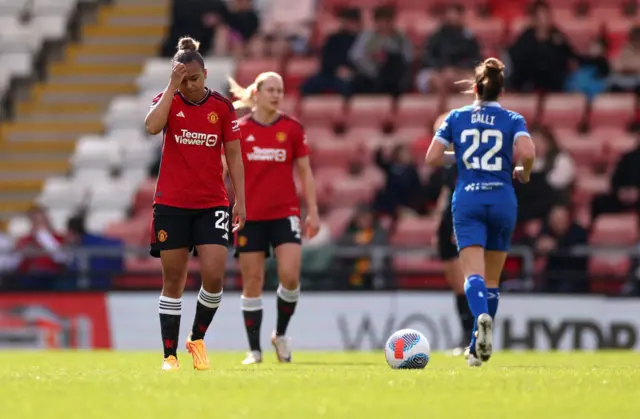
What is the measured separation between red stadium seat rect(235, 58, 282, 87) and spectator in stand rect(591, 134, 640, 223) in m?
5.90

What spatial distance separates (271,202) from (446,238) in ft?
8.68

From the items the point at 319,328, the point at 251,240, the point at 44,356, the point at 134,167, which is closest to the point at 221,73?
the point at 134,167

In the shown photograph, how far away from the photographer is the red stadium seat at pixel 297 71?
22.0 metres

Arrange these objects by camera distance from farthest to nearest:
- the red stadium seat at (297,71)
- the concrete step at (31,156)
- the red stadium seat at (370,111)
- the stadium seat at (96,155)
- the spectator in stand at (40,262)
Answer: the concrete step at (31,156) < the stadium seat at (96,155) < the red stadium seat at (297,71) < the red stadium seat at (370,111) < the spectator in stand at (40,262)

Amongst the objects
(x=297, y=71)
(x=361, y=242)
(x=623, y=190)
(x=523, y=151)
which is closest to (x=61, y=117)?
(x=297, y=71)

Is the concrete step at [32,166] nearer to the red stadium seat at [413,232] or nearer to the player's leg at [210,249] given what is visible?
the red stadium seat at [413,232]

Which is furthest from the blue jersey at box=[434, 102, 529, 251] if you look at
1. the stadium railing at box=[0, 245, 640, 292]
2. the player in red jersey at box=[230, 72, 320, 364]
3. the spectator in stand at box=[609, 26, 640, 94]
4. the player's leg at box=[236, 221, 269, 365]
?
the spectator in stand at box=[609, 26, 640, 94]

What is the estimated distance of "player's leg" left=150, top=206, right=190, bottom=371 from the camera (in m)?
9.86

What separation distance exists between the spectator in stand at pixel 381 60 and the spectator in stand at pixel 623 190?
3.92 metres

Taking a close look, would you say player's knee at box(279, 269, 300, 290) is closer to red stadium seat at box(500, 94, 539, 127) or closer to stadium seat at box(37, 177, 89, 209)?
red stadium seat at box(500, 94, 539, 127)

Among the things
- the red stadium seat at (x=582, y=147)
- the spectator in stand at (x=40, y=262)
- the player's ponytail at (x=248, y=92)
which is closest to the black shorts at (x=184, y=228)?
the player's ponytail at (x=248, y=92)

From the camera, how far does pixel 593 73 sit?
20.5 metres

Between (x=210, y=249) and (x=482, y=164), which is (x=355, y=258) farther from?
(x=210, y=249)

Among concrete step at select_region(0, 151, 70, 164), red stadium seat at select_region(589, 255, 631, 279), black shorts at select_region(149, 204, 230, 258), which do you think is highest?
concrete step at select_region(0, 151, 70, 164)
